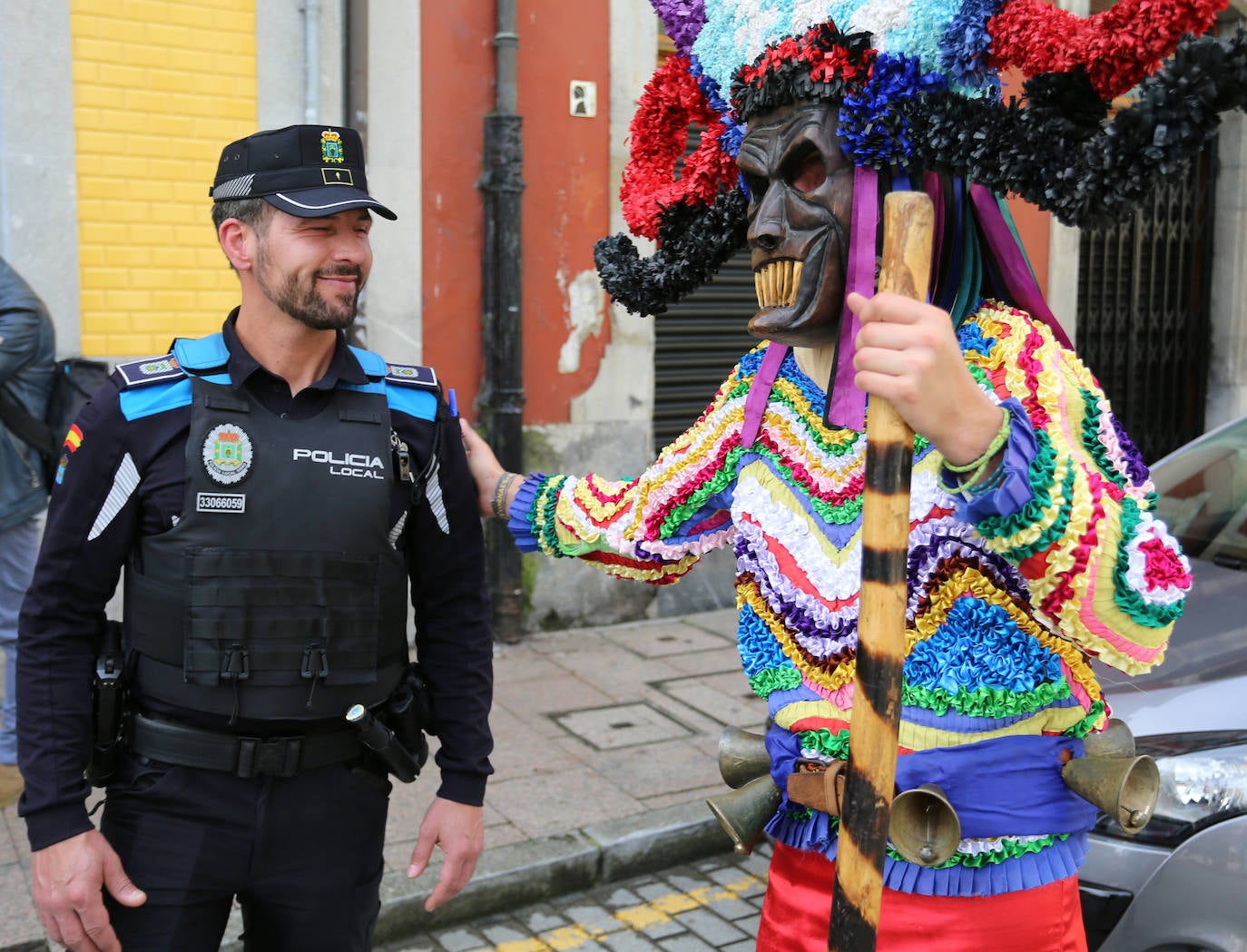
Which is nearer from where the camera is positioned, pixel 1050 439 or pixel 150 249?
pixel 1050 439

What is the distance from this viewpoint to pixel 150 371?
7.86ft

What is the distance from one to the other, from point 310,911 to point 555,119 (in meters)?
5.26

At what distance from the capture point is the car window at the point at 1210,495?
4.21 m

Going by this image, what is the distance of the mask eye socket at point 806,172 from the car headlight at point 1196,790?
1712mm

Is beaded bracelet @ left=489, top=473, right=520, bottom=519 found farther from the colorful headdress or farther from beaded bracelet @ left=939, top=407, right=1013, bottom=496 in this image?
beaded bracelet @ left=939, top=407, right=1013, bottom=496

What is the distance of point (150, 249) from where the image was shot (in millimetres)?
6047

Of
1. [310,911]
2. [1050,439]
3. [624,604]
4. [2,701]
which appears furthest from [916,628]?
[624,604]

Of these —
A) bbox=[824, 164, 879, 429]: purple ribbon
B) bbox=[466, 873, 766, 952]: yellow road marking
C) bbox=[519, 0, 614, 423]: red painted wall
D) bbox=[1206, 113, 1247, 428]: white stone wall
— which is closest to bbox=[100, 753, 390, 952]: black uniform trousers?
bbox=[824, 164, 879, 429]: purple ribbon

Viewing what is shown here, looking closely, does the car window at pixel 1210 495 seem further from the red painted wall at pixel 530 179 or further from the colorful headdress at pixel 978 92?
the red painted wall at pixel 530 179

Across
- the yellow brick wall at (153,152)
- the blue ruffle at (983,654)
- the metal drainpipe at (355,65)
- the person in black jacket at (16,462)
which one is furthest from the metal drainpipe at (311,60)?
the blue ruffle at (983,654)

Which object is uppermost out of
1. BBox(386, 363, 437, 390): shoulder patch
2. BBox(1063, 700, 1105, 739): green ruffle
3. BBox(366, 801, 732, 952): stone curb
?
BBox(386, 363, 437, 390): shoulder patch

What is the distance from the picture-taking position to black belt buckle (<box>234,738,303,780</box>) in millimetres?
2367

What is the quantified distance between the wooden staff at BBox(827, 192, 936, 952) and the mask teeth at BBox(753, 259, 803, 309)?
0.49 meters

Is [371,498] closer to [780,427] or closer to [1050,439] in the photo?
[780,427]
